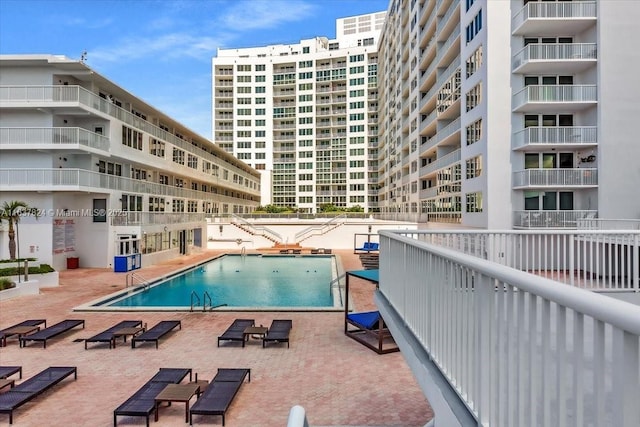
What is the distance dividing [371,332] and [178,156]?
3546 centimetres

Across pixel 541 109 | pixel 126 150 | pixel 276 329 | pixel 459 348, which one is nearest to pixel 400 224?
pixel 541 109

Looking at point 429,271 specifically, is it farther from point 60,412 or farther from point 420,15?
point 420,15

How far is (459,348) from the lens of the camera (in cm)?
333

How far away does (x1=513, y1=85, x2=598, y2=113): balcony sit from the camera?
82.6 ft

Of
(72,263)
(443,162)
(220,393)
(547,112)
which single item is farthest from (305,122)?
(220,393)

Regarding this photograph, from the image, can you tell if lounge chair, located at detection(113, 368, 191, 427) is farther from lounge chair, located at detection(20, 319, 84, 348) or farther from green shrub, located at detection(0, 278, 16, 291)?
green shrub, located at detection(0, 278, 16, 291)

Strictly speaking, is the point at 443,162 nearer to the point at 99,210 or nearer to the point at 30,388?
the point at 99,210

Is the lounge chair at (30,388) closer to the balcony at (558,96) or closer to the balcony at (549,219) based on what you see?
the balcony at (549,219)

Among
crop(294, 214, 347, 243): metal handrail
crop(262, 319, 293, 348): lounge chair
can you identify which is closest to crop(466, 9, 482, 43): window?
crop(294, 214, 347, 243): metal handrail

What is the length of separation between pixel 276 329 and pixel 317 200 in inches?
2943

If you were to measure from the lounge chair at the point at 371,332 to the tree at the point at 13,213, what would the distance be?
2156 cm

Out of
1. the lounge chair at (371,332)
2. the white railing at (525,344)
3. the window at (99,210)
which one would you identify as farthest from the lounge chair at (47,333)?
the window at (99,210)

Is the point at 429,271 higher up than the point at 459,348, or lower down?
higher up

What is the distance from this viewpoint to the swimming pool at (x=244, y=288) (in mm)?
20328
